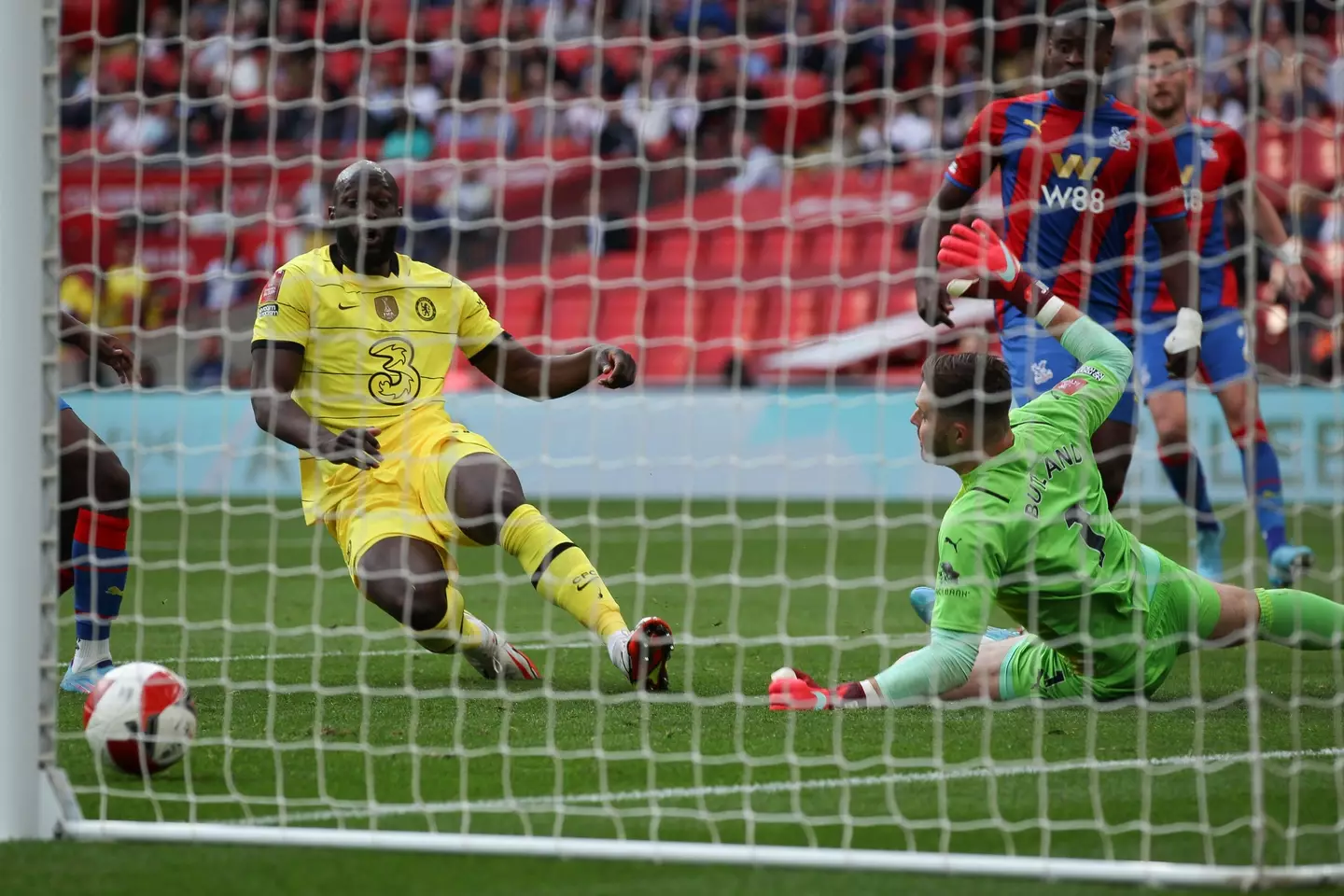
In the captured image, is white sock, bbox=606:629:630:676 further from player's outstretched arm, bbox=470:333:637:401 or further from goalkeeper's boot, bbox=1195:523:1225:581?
goalkeeper's boot, bbox=1195:523:1225:581

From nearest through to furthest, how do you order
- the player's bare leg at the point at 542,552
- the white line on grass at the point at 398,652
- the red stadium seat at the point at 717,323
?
the player's bare leg at the point at 542,552
the white line on grass at the point at 398,652
the red stadium seat at the point at 717,323

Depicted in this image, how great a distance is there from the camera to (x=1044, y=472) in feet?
15.3

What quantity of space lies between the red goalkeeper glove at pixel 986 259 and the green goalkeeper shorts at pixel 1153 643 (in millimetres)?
820

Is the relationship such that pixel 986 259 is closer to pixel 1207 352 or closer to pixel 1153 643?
pixel 1153 643

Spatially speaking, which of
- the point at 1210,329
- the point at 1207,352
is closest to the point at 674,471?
the point at 1207,352

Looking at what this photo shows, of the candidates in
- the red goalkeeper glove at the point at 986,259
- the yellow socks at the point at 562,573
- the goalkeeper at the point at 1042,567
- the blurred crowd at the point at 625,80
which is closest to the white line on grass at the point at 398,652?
the yellow socks at the point at 562,573

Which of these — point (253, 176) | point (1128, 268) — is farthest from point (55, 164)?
point (253, 176)

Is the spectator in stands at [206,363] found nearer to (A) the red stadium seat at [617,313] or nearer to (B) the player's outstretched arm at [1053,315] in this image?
(A) the red stadium seat at [617,313]

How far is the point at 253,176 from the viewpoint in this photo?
18.2 meters

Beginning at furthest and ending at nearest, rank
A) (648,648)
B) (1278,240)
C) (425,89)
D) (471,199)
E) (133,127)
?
(133,127) < (425,89) < (471,199) < (1278,240) < (648,648)

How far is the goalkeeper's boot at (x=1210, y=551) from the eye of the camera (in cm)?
752

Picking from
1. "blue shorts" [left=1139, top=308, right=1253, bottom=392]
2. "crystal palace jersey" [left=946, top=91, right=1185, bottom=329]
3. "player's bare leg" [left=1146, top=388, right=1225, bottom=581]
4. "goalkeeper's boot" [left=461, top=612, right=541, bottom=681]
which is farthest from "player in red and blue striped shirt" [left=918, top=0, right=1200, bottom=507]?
"goalkeeper's boot" [left=461, top=612, right=541, bottom=681]

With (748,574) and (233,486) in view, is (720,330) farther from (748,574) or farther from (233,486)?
(748,574)

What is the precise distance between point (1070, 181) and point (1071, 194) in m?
0.05
